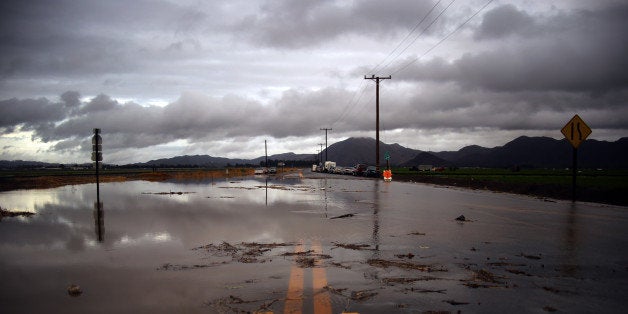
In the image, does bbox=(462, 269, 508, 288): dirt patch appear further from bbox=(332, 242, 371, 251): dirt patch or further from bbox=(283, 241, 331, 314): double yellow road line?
bbox=(332, 242, 371, 251): dirt patch

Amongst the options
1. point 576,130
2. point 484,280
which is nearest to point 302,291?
point 484,280

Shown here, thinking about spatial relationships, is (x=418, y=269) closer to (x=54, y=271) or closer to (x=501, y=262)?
(x=501, y=262)

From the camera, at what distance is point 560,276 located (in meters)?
6.73

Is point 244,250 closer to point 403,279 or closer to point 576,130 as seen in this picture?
point 403,279

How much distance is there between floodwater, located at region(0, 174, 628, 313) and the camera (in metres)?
5.44

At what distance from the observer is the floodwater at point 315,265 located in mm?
5438

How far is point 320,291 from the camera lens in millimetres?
5848

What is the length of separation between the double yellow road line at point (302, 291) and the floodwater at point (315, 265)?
0.05 ft

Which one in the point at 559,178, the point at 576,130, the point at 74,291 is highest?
the point at 576,130

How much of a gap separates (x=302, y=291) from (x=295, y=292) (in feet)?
0.32

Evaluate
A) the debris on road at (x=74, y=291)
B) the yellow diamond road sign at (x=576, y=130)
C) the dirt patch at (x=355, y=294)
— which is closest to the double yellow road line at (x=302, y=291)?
the dirt patch at (x=355, y=294)

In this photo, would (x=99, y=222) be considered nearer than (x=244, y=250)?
No

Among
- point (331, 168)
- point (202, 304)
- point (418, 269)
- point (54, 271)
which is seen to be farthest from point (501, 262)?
Result: point (331, 168)

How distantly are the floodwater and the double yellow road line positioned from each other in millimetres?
15
